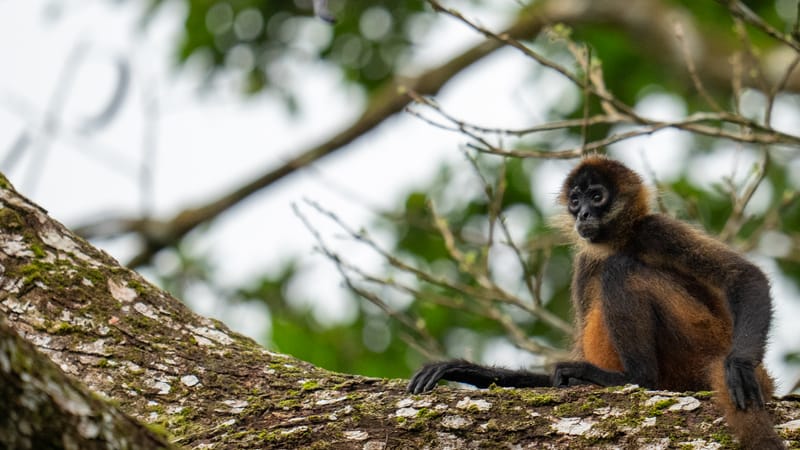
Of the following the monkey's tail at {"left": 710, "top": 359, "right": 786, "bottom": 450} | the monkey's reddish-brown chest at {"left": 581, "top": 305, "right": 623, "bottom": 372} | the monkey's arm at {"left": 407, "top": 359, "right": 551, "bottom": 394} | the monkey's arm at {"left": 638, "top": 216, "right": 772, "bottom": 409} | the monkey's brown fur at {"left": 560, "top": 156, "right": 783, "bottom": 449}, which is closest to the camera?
the monkey's tail at {"left": 710, "top": 359, "right": 786, "bottom": 450}

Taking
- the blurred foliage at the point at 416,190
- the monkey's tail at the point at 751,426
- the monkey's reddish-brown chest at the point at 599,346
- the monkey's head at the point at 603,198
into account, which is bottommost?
the monkey's tail at the point at 751,426

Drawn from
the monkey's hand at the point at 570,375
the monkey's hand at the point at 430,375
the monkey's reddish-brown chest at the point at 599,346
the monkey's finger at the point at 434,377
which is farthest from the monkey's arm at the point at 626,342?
the monkey's finger at the point at 434,377

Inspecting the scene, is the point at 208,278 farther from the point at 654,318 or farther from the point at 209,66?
the point at 654,318

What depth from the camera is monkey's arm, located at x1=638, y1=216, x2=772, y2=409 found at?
514 cm

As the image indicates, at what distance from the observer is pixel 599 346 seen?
6.90m

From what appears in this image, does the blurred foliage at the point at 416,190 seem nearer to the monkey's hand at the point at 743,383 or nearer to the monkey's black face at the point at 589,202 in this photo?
the monkey's black face at the point at 589,202

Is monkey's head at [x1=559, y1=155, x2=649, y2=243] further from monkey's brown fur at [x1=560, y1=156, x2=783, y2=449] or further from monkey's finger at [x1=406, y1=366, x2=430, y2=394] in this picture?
monkey's finger at [x1=406, y1=366, x2=430, y2=394]

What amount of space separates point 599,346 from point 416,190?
6331 millimetres

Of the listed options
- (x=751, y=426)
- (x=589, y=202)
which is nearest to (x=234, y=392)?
(x=751, y=426)

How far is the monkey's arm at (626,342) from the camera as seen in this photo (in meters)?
6.40

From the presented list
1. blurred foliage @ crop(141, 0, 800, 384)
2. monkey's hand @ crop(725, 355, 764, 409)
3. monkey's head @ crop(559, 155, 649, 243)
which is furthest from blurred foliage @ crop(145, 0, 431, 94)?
monkey's hand @ crop(725, 355, 764, 409)

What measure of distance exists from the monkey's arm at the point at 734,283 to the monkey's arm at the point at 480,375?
125cm

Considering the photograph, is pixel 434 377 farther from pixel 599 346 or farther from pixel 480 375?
pixel 599 346

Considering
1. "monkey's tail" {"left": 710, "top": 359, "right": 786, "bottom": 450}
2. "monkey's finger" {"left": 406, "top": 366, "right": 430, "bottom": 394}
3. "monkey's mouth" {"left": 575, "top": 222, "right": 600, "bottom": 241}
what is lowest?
"monkey's tail" {"left": 710, "top": 359, "right": 786, "bottom": 450}
